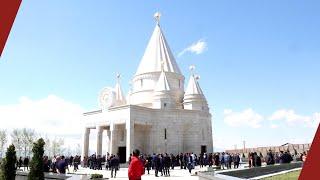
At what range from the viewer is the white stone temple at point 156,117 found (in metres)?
39.8

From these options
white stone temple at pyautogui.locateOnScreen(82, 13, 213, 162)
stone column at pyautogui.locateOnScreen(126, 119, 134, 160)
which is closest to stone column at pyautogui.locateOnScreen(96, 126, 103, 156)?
white stone temple at pyautogui.locateOnScreen(82, 13, 213, 162)

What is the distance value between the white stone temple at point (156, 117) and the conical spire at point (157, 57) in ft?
0.45

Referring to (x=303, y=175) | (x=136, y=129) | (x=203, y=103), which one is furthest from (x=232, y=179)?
(x=203, y=103)

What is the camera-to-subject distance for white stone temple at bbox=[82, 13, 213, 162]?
130 feet

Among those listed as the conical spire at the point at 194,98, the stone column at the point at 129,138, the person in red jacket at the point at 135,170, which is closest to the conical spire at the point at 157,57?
the conical spire at the point at 194,98

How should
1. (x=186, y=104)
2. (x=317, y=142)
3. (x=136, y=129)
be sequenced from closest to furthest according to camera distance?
(x=317, y=142) → (x=136, y=129) → (x=186, y=104)

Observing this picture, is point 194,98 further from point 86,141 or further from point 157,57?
point 86,141

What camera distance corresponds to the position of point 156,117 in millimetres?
40594

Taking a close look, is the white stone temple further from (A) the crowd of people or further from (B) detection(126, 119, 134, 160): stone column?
(A) the crowd of people

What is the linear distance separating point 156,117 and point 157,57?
10977 millimetres

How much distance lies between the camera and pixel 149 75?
46656mm

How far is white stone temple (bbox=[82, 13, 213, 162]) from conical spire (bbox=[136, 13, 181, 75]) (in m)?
0.14

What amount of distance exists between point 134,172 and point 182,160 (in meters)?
24.5

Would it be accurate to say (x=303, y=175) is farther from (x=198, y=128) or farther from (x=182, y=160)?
(x=198, y=128)
